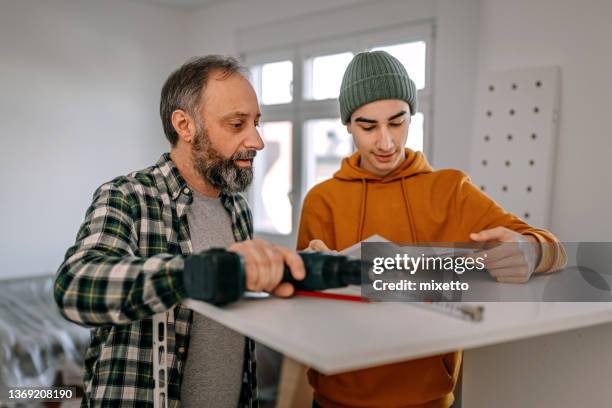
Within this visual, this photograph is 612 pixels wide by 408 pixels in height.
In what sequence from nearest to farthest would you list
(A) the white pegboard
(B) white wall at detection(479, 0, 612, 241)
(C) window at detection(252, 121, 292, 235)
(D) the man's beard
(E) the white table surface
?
(E) the white table surface → (D) the man's beard → (B) white wall at detection(479, 0, 612, 241) → (A) the white pegboard → (C) window at detection(252, 121, 292, 235)

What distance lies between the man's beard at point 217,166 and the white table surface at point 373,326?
592 millimetres

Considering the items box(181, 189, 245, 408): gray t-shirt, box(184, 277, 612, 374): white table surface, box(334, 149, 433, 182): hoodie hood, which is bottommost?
box(181, 189, 245, 408): gray t-shirt

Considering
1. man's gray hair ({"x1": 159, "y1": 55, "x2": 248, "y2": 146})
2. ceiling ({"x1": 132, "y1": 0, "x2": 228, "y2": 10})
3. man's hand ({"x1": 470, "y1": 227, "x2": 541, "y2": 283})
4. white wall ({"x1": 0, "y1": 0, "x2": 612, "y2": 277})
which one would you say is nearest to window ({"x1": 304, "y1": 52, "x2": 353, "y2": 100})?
white wall ({"x1": 0, "y1": 0, "x2": 612, "y2": 277})

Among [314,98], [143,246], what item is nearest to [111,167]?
[314,98]

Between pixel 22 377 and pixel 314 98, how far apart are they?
95.4 inches

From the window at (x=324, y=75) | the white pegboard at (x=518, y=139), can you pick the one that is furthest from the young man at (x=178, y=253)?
the window at (x=324, y=75)

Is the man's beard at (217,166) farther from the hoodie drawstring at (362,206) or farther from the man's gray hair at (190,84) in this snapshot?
Result: the hoodie drawstring at (362,206)

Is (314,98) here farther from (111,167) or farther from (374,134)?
(374,134)

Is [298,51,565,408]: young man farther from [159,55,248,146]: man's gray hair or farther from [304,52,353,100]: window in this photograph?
[304,52,353,100]: window

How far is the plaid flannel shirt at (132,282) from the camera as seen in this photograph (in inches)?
37.5

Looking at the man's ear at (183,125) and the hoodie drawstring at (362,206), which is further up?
the man's ear at (183,125)

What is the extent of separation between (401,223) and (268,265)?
1.73 feet

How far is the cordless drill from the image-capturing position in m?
→ 0.77

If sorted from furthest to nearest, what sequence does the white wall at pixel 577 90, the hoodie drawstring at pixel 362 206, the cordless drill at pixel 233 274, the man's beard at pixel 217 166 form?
the white wall at pixel 577 90 < the man's beard at pixel 217 166 < the hoodie drawstring at pixel 362 206 < the cordless drill at pixel 233 274
